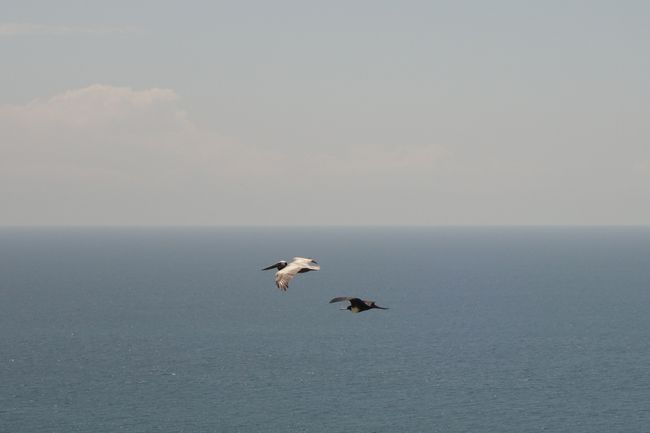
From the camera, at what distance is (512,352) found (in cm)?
18275

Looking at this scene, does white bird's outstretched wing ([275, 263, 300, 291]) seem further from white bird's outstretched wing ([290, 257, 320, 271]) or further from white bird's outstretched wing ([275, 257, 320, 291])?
white bird's outstretched wing ([290, 257, 320, 271])

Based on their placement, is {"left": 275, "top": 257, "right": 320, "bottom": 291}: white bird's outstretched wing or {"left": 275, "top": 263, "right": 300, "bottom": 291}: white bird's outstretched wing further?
{"left": 275, "top": 257, "right": 320, "bottom": 291}: white bird's outstretched wing

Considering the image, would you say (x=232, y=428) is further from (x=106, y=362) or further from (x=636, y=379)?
(x=636, y=379)

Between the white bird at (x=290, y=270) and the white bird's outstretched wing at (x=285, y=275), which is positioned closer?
the white bird's outstretched wing at (x=285, y=275)

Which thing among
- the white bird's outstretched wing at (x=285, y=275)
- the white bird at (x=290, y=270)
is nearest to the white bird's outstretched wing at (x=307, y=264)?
the white bird at (x=290, y=270)

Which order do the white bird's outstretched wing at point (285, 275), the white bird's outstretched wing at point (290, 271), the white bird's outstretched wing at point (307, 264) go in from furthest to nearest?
1. the white bird's outstretched wing at point (307, 264)
2. the white bird's outstretched wing at point (290, 271)
3. the white bird's outstretched wing at point (285, 275)

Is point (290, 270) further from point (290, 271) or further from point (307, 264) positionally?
point (307, 264)

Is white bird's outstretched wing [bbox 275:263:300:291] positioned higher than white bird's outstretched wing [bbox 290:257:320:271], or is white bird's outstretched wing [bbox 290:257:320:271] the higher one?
white bird's outstretched wing [bbox 290:257:320:271]

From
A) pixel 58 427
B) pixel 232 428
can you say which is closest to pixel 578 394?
pixel 232 428

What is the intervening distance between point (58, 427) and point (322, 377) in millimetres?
51351

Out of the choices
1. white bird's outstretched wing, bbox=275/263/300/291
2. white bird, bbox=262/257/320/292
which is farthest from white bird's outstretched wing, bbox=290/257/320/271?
white bird's outstretched wing, bbox=275/263/300/291

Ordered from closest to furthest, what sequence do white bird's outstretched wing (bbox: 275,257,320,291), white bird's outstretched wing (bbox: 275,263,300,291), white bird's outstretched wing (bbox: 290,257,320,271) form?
white bird's outstretched wing (bbox: 275,263,300,291) < white bird's outstretched wing (bbox: 275,257,320,291) < white bird's outstretched wing (bbox: 290,257,320,271)

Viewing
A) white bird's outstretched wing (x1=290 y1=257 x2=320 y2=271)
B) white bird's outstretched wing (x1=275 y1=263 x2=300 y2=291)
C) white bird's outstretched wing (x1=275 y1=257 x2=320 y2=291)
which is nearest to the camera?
white bird's outstretched wing (x1=275 y1=263 x2=300 y2=291)

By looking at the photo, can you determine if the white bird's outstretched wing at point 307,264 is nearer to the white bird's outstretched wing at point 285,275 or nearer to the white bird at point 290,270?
the white bird at point 290,270
